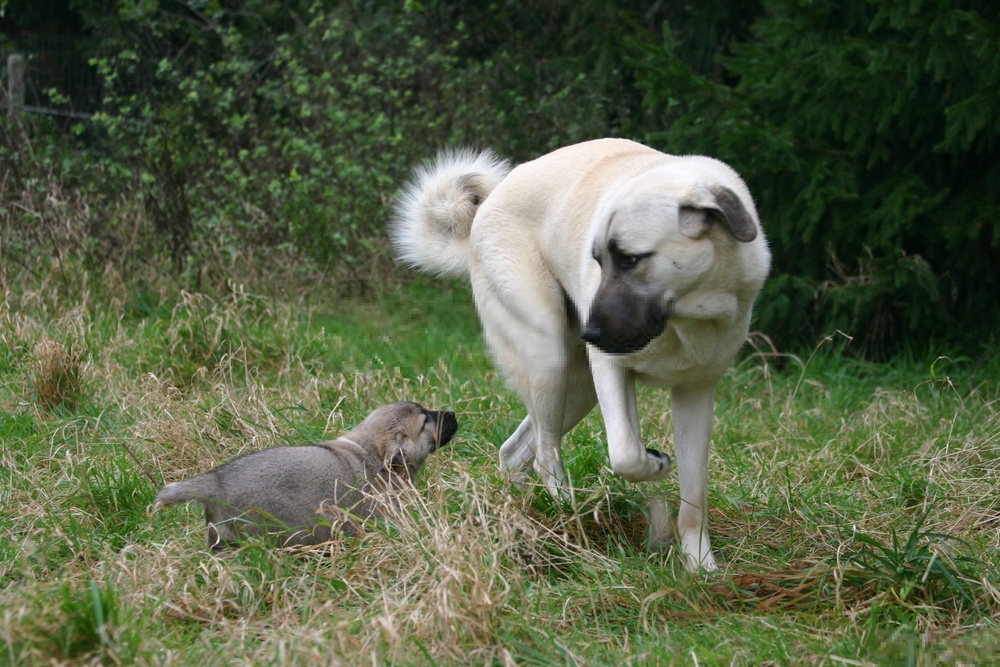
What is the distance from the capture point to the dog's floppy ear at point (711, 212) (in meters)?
3.51

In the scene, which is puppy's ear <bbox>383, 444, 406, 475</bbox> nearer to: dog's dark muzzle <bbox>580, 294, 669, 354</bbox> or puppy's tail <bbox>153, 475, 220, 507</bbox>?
puppy's tail <bbox>153, 475, 220, 507</bbox>

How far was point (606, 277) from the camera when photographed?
3.62 metres

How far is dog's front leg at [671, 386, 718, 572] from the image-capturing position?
3.96m

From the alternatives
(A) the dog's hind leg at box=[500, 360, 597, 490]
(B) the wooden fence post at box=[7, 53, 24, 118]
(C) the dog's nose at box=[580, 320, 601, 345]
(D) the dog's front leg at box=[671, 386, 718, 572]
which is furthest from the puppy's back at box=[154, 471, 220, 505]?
(B) the wooden fence post at box=[7, 53, 24, 118]

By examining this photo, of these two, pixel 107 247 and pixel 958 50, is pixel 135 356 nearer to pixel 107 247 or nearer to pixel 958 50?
pixel 107 247

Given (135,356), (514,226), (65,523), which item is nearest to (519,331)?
(514,226)

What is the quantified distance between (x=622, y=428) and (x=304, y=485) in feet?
3.77

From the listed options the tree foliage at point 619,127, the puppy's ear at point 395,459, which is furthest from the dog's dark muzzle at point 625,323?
the tree foliage at point 619,127

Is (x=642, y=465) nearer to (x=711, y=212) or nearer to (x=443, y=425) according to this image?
(x=711, y=212)

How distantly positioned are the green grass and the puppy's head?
19cm

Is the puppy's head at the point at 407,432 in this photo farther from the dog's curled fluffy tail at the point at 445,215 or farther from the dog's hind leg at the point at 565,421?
the dog's curled fluffy tail at the point at 445,215

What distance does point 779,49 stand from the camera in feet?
23.9

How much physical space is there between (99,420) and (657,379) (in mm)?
2747

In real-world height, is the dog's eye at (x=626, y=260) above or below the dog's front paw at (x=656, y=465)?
above
